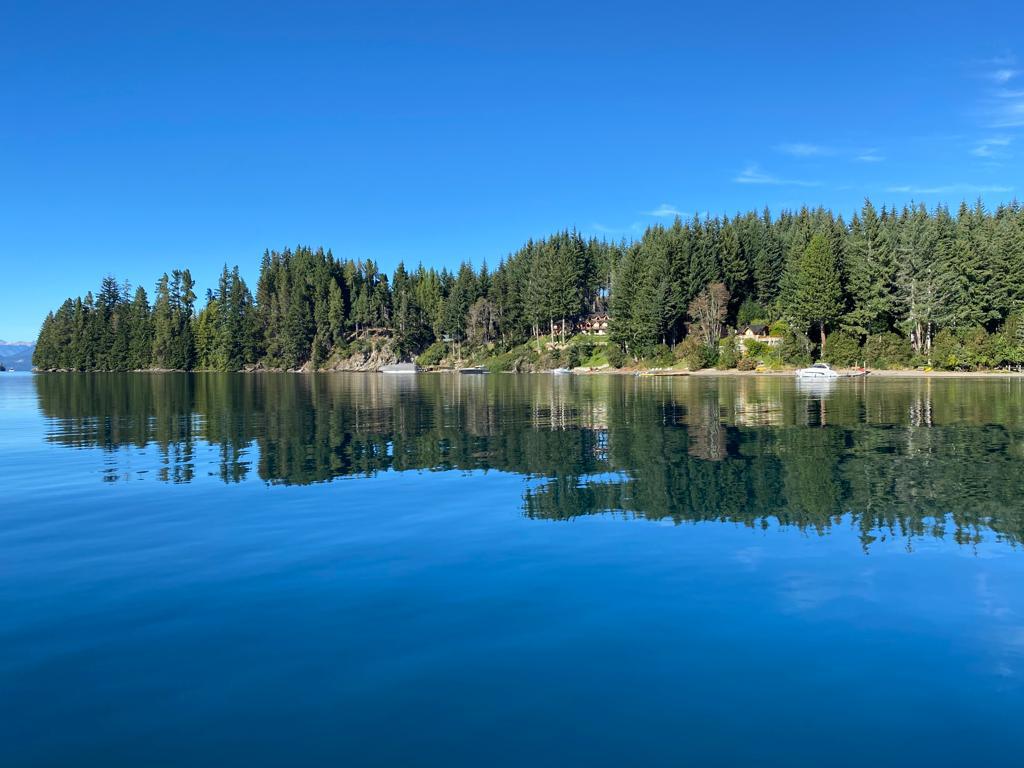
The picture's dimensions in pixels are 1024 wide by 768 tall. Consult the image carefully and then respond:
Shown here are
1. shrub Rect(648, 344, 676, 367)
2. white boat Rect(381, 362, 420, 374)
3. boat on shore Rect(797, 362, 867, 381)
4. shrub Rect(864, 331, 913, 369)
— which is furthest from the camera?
Result: white boat Rect(381, 362, 420, 374)

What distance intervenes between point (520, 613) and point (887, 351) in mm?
107127

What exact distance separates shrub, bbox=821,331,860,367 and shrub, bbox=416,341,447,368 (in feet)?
333

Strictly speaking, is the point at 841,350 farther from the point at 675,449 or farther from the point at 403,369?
the point at 403,369

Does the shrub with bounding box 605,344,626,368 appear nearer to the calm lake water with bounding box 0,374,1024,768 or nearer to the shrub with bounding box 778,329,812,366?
the shrub with bounding box 778,329,812,366

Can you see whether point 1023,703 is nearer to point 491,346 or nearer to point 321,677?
point 321,677

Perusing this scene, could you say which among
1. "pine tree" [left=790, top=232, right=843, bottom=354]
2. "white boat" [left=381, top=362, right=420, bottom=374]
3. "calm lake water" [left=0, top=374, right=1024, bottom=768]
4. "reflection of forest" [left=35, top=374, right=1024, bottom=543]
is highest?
"pine tree" [left=790, top=232, right=843, bottom=354]

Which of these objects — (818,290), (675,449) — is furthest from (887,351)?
(675,449)

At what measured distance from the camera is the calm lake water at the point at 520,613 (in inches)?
295

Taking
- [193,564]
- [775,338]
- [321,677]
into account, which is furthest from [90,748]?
[775,338]

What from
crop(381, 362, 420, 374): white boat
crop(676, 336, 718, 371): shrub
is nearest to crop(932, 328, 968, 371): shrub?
crop(676, 336, 718, 371): shrub

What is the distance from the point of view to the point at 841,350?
10481 cm

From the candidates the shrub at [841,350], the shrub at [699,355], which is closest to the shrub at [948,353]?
the shrub at [841,350]

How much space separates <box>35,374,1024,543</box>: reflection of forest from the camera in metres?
18.1

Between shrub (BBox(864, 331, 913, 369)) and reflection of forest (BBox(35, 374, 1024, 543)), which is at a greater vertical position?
shrub (BBox(864, 331, 913, 369))
